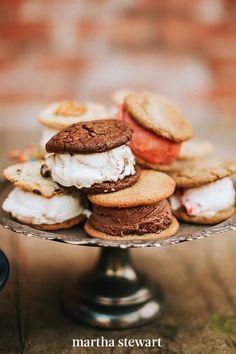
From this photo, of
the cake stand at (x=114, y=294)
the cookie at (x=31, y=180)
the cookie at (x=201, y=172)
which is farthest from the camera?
the cake stand at (x=114, y=294)

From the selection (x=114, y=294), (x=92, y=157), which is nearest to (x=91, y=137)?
(x=92, y=157)

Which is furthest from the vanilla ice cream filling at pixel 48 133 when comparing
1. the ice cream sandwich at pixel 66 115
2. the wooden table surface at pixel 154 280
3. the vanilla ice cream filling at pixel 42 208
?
the wooden table surface at pixel 154 280

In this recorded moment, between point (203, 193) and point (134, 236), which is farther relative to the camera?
point (203, 193)

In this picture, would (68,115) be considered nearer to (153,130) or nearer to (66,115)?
(66,115)

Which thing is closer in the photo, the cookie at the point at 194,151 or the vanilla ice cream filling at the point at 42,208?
the vanilla ice cream filling at the point at 42,208

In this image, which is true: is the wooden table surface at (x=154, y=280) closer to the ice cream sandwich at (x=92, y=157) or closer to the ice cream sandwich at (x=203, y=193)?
the ice cream sandwich at (x=203, y=193)

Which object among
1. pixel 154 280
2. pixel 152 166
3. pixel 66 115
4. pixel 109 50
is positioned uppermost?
pixel 66 115

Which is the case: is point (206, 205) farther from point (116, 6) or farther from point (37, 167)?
point (116, 6)
